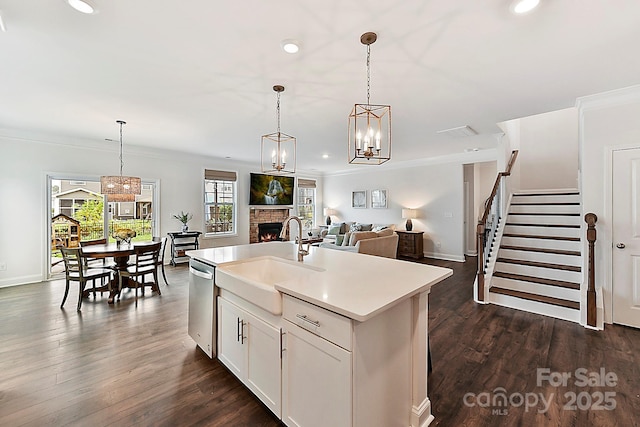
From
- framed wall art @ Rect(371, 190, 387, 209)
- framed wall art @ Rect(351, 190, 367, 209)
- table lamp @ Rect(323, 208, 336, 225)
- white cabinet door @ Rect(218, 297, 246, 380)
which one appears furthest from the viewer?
table lamp @ Rect(323, 208, 336, 225)

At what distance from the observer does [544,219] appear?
4.50 meters

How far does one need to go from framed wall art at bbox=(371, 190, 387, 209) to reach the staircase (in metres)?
3.40

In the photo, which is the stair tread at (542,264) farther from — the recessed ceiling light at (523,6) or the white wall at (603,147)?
the recessed ceiling light at (523,6)

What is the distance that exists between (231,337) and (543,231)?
15.9 feet

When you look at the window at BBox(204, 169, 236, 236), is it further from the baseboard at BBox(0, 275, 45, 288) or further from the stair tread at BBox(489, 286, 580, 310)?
the stair tread at BBox(489, 286, 580, 310)

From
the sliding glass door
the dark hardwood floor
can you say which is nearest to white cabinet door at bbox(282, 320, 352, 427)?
the dark hardwood floor

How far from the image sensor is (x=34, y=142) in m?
4.72

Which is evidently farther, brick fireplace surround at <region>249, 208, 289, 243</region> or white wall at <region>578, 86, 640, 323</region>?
brick fireplace surround at <region>249, 208, 289, 243</region>

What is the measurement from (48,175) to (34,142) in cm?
58

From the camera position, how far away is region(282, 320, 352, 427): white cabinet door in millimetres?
1294

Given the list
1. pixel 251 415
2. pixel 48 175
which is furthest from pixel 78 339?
pixel 48 175

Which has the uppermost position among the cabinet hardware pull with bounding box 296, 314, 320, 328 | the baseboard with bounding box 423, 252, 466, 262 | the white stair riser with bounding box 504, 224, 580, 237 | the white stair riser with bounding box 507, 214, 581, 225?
the white stair riser with bounding box 507, 214, 581, 225

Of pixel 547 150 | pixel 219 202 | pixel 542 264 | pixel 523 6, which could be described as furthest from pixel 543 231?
pixel 219 202

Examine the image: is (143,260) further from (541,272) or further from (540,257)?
(540,257)
